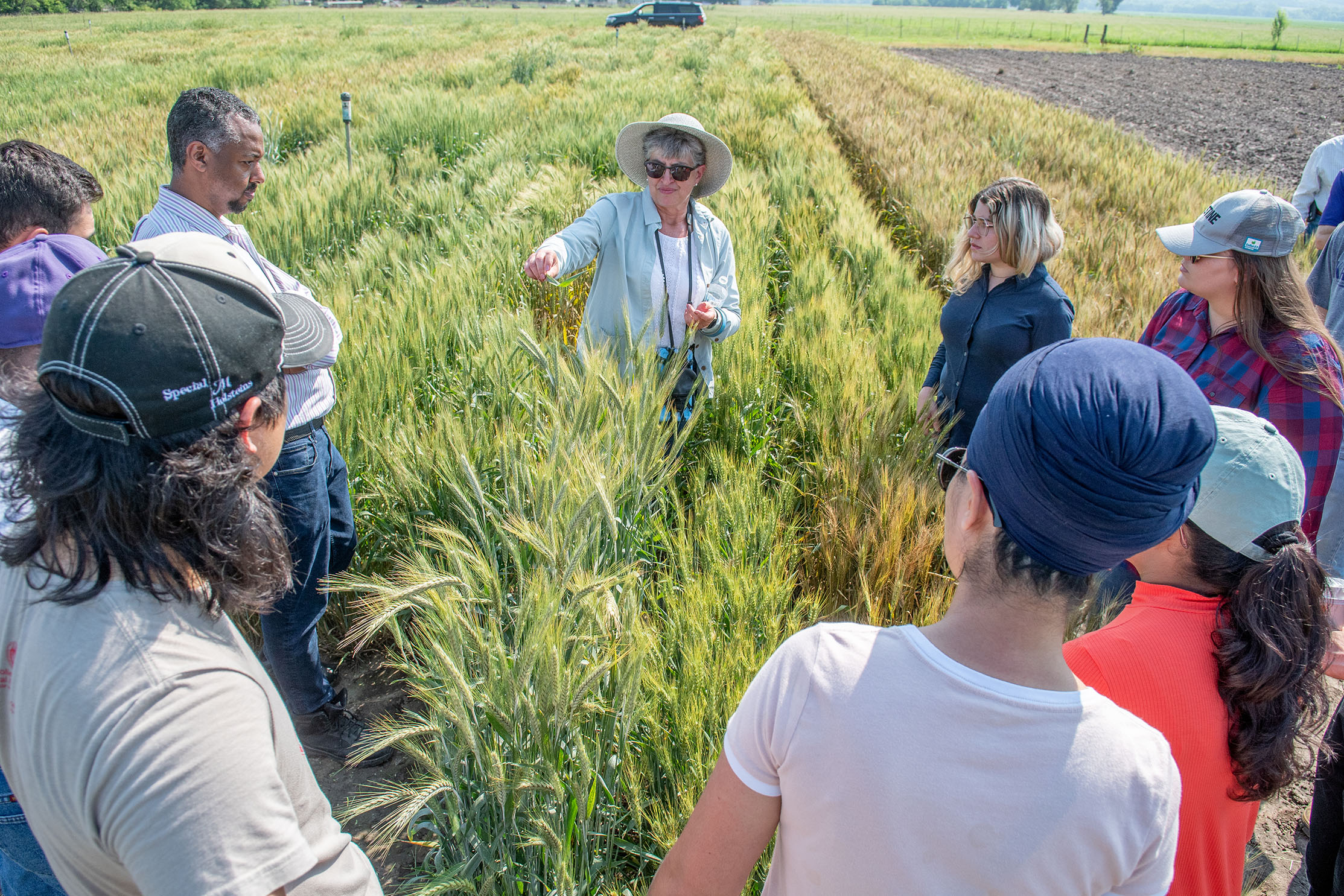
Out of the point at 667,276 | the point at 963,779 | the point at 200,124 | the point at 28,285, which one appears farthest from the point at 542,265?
the point at 963,779

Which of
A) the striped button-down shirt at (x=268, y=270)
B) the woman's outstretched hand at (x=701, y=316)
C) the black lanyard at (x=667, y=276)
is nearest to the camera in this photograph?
the striped button-down shirt at (x=268, y=270)

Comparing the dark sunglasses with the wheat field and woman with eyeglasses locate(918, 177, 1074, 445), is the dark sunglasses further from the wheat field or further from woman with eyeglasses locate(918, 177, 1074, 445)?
woman with eyeglasses locate(918, 177, 1074, 445)

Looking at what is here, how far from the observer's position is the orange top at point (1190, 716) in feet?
3.43

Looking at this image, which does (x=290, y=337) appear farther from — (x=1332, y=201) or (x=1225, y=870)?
(x=1332, y=201)

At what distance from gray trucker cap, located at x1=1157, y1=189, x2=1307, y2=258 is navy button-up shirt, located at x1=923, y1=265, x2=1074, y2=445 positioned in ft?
1.65

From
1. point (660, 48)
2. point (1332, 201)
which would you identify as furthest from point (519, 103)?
point (660, 48)

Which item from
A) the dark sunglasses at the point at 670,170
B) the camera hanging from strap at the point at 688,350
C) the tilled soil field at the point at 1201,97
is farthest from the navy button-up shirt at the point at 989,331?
the tilled soil field at the point at 1201,97

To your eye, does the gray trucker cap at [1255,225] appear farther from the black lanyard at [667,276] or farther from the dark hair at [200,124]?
the dark hair at [200,124]

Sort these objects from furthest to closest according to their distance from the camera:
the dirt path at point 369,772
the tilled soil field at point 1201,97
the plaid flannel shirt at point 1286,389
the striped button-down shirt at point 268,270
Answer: the tilled soil field at point 1201,97
the plaid flannel shirt at point 1286,389
the striped button-down shirt at point 268,270
the dirt path at point 369,772

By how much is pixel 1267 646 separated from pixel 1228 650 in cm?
5

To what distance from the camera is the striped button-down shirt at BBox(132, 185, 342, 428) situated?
5.97 ft

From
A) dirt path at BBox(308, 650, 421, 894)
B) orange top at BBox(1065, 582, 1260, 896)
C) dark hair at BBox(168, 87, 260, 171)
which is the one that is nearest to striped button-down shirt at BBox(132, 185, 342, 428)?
dark hair at BBox(168, 87, 260, 171)

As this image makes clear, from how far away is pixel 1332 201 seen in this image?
11.7 ft

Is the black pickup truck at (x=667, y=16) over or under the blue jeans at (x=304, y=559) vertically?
over
